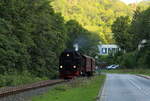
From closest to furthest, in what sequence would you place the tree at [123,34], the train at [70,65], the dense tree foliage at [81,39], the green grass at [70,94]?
the green grass at [70,94] → the train at [70,65] → the dense tree foliage at [81,39] → the tree at [123,34]

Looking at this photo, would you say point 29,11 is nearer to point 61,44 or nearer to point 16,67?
point 16,67

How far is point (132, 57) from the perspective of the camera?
123 m

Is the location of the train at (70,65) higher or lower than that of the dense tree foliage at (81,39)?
lower

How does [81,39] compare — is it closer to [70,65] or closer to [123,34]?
[123,34]

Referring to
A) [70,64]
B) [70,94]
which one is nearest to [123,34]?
[70,64]

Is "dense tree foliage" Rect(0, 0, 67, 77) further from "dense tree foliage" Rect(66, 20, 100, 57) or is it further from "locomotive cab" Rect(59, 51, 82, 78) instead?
"dense tree foliage" Rect(66, 20, 100, 57)

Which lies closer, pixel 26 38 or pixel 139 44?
pixel 26 38

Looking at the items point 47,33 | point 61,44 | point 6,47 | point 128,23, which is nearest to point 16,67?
point 6,47

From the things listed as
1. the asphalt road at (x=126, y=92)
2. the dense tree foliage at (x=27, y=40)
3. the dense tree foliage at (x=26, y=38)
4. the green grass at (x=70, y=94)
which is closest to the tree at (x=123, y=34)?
the dense tree foliage at (x=27, y=40)

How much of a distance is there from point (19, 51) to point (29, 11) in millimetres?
7348

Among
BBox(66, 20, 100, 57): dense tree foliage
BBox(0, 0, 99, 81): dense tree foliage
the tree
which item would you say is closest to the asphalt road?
BBox(0, 0, 99, 81): dense tree foliage

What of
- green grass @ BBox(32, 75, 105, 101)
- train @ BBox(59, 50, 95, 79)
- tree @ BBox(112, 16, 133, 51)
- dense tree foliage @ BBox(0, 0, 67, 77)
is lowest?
green grass @ BBox(32, 75, 105, 101)

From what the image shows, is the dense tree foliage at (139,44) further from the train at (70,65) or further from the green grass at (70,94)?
the green grass at (70,94)

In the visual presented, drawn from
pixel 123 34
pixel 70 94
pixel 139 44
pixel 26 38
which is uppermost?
pixel 123 34
